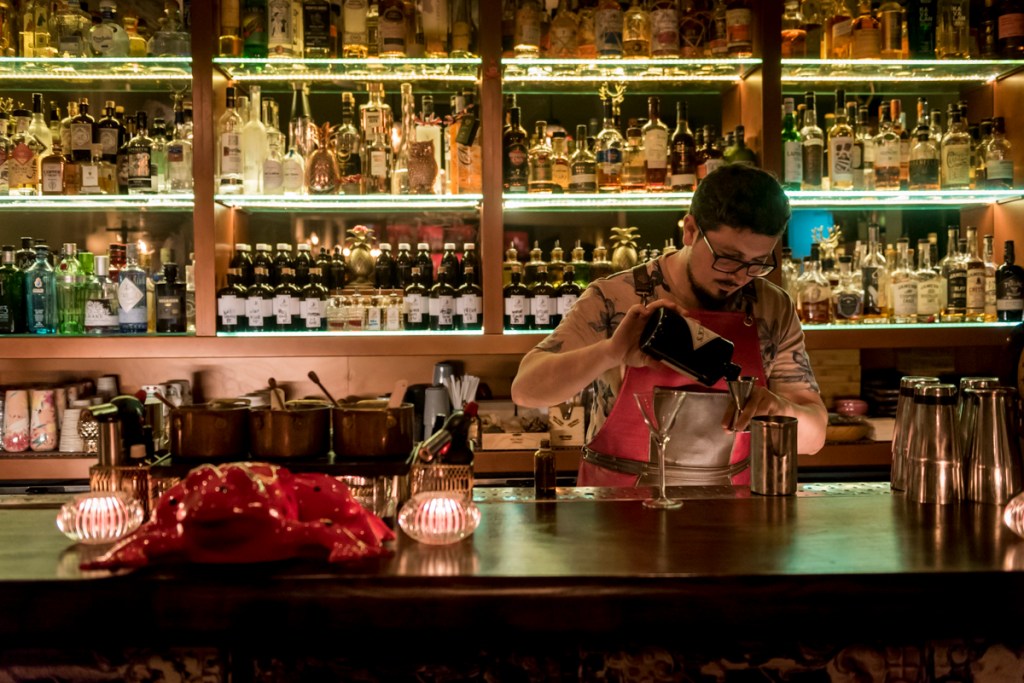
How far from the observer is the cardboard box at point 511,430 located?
2.96 m

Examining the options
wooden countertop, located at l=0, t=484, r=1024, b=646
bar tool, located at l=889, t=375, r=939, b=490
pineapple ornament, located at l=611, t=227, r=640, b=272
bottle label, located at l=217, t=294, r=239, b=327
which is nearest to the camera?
wooden countertop, located at l=0, t=484, r=1024, b=646

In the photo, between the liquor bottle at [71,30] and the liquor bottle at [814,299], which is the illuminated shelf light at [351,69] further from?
the liquor bottle at [814,299]

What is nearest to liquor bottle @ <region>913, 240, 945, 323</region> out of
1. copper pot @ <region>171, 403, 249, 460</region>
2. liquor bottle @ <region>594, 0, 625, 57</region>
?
liquor bottle @ <region>594, 0, 625, 57</region>

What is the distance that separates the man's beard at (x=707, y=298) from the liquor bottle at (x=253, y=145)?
1557 mm

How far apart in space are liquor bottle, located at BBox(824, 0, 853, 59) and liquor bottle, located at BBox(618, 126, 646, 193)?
0.67m

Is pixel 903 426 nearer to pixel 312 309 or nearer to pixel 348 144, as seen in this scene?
pixel 312 309

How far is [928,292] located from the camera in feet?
10.4

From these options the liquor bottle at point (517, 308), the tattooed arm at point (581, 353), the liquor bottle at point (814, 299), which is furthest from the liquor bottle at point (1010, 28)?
the tattooed arm at point (581, 353)

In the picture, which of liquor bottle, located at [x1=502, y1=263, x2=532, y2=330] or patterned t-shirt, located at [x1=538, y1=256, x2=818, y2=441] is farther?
liquor bottle, located at [x1=502, y1=263, x2=532, y2=330]

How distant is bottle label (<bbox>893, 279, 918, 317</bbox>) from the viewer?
3.17 meters

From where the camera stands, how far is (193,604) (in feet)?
3.64

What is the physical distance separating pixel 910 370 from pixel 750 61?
1264 mm

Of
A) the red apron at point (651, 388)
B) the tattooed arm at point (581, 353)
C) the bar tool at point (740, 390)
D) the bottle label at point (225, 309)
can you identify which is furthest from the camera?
the bottle label at point (225, 309)

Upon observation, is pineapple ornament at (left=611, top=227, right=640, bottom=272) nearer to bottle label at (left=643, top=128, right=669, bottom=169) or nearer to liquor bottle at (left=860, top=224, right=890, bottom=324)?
bottle label at (left=643, top=128, right=669, bottom=169)
